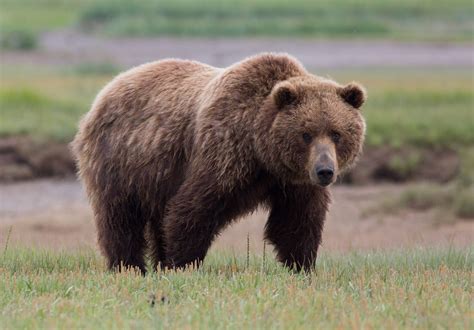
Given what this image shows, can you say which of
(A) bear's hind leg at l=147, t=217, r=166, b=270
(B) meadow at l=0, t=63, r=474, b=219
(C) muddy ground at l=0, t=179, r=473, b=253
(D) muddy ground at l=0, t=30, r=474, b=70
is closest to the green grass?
(A) bear's hind leg at l=147, t=217, r=166, b=270

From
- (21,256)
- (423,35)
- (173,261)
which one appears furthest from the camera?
(423,35)

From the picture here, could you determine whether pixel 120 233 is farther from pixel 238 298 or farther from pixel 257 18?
pixel 257 18

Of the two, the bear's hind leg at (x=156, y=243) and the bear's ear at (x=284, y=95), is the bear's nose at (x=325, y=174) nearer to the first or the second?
the bear's ear at (x=284, y=95)

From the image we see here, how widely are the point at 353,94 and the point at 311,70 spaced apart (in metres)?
16.1

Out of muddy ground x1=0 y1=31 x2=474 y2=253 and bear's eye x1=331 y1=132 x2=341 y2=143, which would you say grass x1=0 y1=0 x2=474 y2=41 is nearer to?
muddy ground x1=0 y1=31 x2=474 y2=253

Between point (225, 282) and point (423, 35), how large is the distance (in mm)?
26187

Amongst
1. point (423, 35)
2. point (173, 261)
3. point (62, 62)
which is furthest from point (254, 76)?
point (423, 35)

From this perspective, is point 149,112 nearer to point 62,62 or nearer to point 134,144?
point 134,144

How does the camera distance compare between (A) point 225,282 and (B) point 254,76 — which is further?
(B) point 254,76

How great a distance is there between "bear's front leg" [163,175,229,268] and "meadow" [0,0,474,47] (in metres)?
21.5

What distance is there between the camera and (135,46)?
96.8ft

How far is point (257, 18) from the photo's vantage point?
3594 centimetres

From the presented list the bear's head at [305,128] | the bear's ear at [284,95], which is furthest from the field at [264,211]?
the bear's ear at [284,95]

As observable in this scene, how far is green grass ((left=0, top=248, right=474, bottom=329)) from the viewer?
5.82 meters
